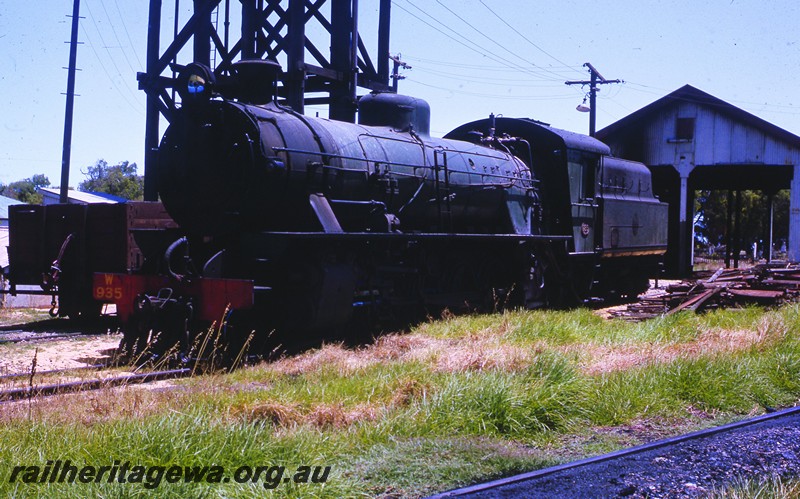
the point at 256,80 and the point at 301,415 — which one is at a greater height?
the point at 256,80

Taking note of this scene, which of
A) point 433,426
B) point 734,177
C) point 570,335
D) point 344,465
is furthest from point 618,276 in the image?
point 734,177

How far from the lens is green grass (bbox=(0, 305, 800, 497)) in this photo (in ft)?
15.4

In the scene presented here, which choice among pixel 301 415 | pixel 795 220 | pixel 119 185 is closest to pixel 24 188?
pixel 119 185

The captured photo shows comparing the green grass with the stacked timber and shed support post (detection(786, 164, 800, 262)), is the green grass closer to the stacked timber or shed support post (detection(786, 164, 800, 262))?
the stacked timber

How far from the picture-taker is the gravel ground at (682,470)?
15.1 ft

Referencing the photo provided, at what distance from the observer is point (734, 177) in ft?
104

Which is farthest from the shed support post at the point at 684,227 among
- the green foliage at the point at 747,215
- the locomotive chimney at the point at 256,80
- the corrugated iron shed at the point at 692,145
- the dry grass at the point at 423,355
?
the green foliage at the point at 747,215

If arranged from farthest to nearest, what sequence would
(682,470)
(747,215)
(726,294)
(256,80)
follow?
(747,215) → (726,294) → (256,80) → (682,470)

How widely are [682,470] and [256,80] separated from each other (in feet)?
24.1

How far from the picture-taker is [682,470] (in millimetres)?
5051

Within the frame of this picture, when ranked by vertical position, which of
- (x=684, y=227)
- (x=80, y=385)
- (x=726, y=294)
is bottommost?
Result: (x=80, y=385)

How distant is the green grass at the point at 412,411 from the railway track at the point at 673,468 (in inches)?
11.4

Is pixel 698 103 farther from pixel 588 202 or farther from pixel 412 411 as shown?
pixel 412 411

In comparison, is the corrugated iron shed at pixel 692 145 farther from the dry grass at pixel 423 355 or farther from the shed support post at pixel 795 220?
the dry grass at pixel 423 355
